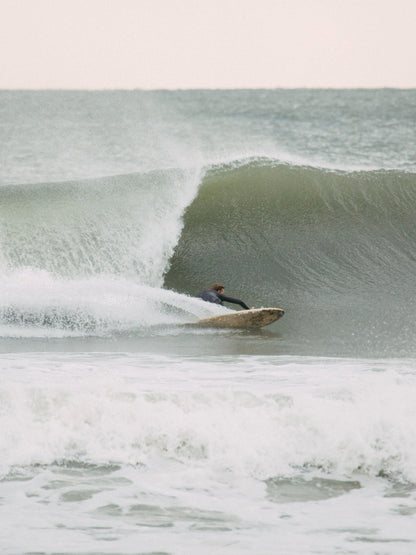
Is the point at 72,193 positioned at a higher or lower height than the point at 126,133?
lower

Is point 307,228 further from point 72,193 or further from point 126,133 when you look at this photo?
point 126,133

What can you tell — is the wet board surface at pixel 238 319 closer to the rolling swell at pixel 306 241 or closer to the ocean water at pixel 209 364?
the ocean water at pixel 209 364

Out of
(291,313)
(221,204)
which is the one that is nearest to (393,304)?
(291,313)

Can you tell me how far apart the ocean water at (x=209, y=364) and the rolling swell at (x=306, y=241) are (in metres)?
0.05

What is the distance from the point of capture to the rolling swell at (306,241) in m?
12.4

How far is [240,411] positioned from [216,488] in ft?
3.26

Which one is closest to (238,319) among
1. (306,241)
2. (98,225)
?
(306,241)

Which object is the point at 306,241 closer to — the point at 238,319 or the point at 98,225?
the point at 98,225

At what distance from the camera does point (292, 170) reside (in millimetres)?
17500

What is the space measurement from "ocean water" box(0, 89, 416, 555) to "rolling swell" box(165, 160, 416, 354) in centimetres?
5

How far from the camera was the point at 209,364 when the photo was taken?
24.9 ft

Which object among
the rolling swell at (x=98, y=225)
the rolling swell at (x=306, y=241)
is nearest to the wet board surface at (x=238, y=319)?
the rolling swell at (x=306, y=241)

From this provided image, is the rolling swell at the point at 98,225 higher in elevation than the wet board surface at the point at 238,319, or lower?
higher

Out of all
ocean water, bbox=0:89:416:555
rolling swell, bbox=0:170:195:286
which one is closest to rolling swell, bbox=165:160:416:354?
ocean water, bbox=0:89:416:555
